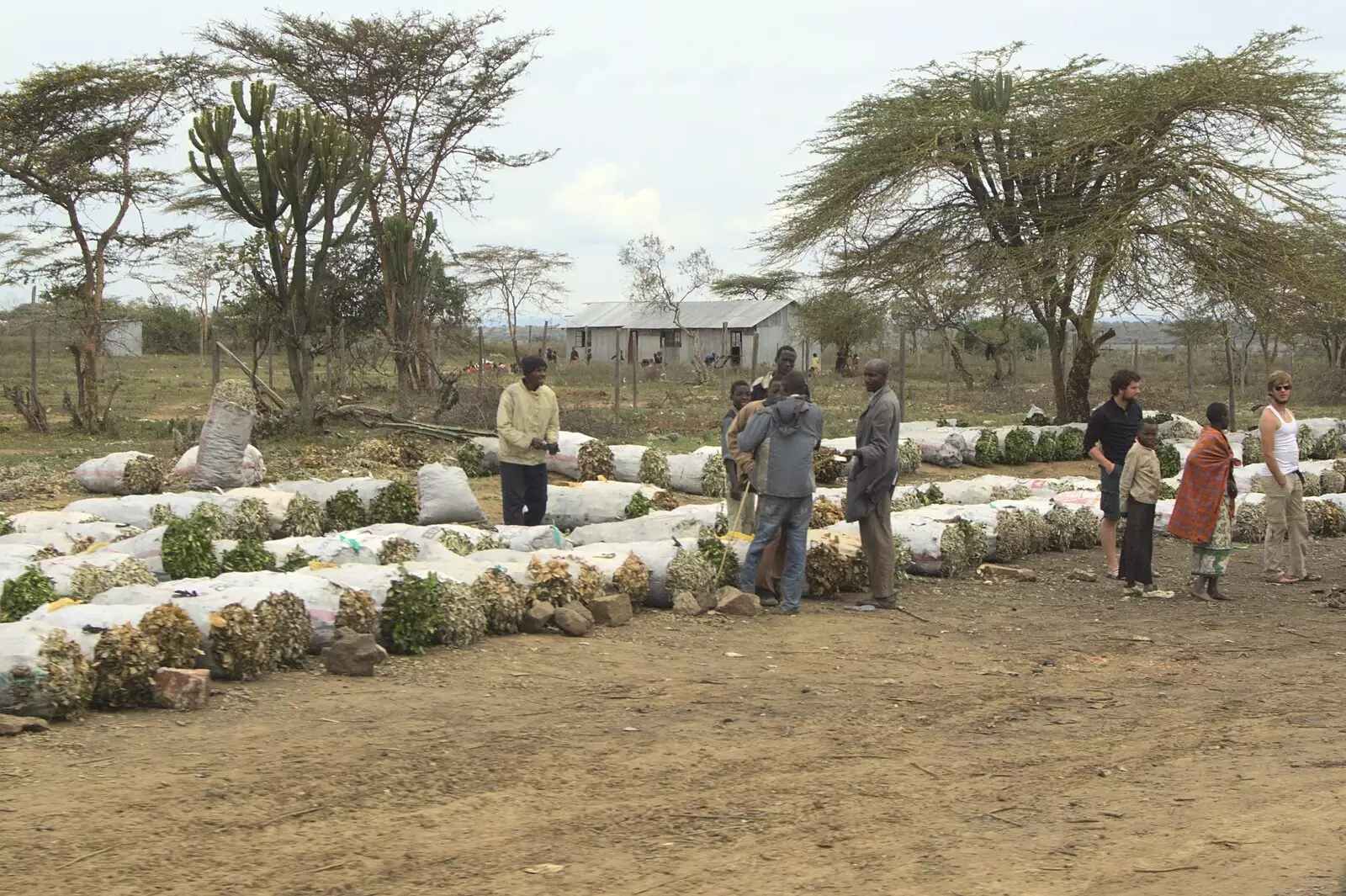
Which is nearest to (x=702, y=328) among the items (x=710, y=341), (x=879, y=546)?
(x=710, y=341)

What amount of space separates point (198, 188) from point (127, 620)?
24707 mm

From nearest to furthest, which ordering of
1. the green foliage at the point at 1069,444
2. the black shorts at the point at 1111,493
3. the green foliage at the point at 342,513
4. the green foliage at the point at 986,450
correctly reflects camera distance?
the black shorts at the point at 1111,493 → the green foliage at the point at 342,513 → the green foliage at the point at 986,450 → the green foliage at the point at 1069,444

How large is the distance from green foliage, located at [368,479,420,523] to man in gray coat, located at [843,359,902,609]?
407 centimetres

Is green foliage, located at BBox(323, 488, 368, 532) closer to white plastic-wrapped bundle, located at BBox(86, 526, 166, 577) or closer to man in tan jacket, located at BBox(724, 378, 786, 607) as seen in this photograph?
white plastic-wrapped bundle, located at BBox(86, 526, 166, 577)

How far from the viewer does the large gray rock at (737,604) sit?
25.7 feet

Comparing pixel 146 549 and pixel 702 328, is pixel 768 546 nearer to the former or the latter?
pixel 146 549

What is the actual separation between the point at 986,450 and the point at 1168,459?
2.16 metres

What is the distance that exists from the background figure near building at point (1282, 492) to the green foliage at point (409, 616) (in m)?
5.68

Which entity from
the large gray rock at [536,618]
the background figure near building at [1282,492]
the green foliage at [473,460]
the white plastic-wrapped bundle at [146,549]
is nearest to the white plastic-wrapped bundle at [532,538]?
the large gray rock at [536,618]

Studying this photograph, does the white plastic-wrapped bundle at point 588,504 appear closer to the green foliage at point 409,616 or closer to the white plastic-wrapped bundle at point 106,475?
the white plastic-wrapped bundle at point 106,475

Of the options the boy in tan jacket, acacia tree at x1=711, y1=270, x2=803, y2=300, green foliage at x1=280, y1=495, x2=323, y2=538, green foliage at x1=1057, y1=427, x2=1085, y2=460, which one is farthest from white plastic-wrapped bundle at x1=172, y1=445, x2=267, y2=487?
acacia tree at x1=711, y1=270, x2=803, y2=300

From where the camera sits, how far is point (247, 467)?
11766mm

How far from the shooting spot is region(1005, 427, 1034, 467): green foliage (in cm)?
1694

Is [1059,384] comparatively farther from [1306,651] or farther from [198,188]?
[198,188]
